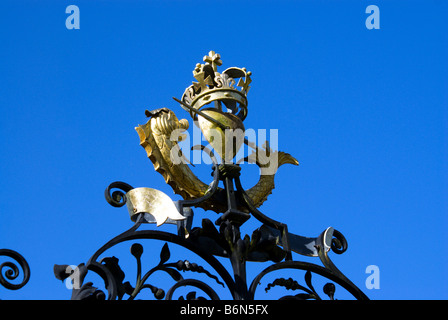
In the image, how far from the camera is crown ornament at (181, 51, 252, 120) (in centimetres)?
548

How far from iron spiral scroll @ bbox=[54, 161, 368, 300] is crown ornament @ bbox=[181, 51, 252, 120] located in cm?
55

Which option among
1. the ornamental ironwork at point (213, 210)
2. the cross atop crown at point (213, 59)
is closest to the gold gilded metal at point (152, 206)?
the ornamental ironwork at point (213, 210)

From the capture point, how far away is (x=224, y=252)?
16.1 ft

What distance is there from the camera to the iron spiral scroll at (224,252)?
4.30 m

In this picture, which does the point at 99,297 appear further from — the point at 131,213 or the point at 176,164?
the point at 176,164

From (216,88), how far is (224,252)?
4.08 feet

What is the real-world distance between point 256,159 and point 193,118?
0.53 m

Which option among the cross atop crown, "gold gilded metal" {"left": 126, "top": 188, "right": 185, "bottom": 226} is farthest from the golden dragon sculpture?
the cross atop crown

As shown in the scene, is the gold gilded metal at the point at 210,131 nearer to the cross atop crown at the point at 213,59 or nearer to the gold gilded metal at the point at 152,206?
the cross atop crown at the point at 213,59

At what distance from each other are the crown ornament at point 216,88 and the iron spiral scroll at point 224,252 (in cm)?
55

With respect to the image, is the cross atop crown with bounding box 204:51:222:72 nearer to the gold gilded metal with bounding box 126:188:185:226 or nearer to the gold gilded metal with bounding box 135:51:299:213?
the gold gilded metal with bounding box 135:51:299:213

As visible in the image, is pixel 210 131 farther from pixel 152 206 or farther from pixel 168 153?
pixel 152 206
